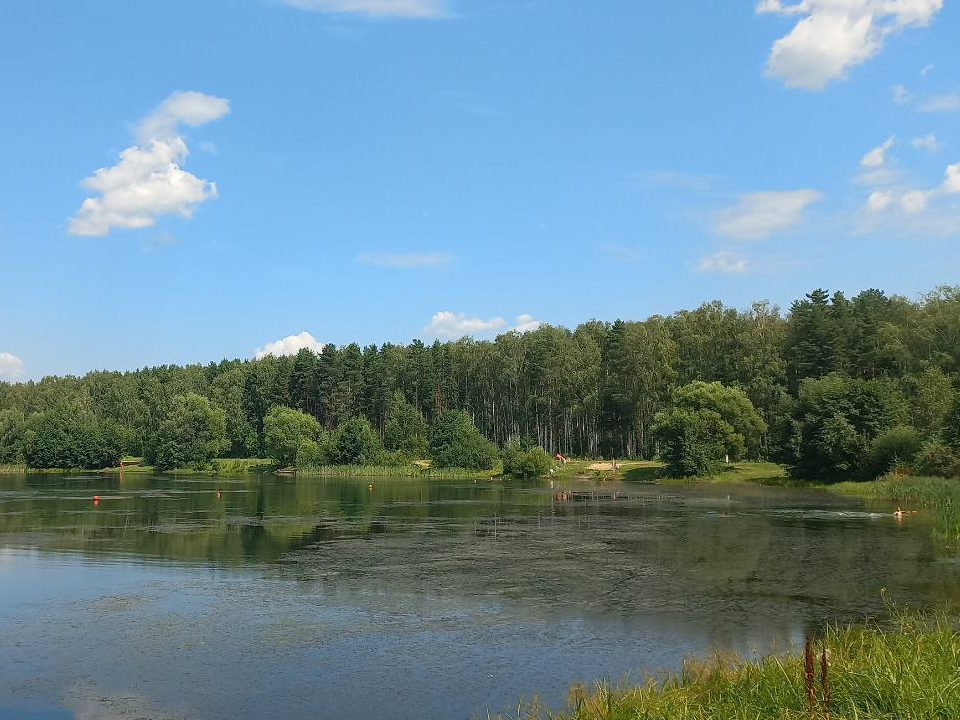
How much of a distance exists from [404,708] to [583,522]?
3033 cm

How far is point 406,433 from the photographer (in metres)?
111

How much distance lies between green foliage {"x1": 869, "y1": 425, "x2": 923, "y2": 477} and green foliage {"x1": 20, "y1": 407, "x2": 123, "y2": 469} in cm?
10976

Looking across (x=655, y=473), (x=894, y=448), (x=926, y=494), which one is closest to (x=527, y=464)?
(x=655, y=473)

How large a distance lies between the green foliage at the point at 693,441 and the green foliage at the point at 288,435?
5310cm

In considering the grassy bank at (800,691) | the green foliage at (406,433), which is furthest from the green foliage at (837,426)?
the green foliage at (406,433)

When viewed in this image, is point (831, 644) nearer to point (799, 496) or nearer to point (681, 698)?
point (681, 698)

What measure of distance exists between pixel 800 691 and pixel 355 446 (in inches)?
3940

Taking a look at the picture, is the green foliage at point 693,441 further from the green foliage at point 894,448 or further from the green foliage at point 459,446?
the green foliage at point 459,446

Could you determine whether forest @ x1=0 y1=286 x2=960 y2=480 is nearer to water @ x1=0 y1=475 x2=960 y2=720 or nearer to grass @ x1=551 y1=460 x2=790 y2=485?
grass @ x1=551 y1=460 x2=790 y2=485

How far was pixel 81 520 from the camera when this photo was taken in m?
45.8

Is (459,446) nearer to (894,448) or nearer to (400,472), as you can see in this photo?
(400,472)

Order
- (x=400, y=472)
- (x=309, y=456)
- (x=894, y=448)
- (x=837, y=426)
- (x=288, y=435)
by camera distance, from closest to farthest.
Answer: (x=894, y=448) < (x=837, y=426) < (x=400, y=472) < (x=309, y=456) < (x=288, y=435)

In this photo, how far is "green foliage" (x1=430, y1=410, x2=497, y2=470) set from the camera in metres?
101

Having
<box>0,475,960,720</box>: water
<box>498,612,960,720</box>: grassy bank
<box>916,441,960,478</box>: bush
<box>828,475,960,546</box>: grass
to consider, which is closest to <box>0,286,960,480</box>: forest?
<box>916,441,960,478</box>: bush
